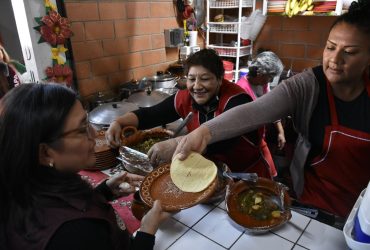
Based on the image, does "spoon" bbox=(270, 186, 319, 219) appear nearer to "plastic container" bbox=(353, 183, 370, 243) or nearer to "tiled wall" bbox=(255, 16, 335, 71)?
"plastic container" bbox=(353, 183, 370, 243)

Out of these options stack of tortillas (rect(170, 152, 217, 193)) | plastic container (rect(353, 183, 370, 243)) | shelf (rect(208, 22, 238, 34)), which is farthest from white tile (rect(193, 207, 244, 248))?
shelf (rect(208, 22, 238, 34))

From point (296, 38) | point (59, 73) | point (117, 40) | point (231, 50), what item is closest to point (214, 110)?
point (59, 73)

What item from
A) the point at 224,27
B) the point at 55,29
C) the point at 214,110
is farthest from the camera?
the point at 224,27

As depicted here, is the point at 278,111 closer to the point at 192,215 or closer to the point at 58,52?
the point at 192,215

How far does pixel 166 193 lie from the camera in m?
0.94

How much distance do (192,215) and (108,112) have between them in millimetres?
892

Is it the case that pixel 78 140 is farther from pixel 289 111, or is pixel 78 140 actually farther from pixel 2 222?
pixel 289 111

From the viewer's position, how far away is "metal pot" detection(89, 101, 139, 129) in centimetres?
155

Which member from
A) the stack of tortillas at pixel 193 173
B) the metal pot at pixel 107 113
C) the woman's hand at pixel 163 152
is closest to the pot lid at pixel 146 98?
the metal pot at pixel 107 113

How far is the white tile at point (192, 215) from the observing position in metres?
0.91

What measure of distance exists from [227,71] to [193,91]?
1.44 metres

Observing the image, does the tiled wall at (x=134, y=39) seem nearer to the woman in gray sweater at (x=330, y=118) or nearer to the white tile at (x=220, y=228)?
the woman in gray sweater at (x=330, y=118)

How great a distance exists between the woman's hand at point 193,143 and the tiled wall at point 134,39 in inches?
53.4

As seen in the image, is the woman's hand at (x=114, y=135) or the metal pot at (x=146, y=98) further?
the metal pot at (x=146, y=98)
